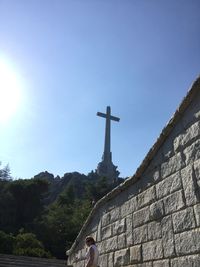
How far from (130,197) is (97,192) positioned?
30.5 meters

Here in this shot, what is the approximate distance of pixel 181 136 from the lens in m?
4.12

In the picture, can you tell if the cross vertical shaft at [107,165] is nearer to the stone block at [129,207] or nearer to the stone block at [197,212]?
the stone block at [129,207]

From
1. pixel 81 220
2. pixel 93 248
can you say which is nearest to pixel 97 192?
pixel 81 220

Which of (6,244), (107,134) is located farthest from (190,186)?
(107,134)

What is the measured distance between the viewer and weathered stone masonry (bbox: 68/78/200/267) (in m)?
3.62

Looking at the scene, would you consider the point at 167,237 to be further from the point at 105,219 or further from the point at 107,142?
the point at 107,142

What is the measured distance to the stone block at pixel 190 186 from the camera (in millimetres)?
3570

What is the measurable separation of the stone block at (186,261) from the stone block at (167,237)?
4.0 inches

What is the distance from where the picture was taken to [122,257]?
16.7 ft

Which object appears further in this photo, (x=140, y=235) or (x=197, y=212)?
(x=140, y=235)

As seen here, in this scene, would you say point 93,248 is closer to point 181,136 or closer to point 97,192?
point 181,136

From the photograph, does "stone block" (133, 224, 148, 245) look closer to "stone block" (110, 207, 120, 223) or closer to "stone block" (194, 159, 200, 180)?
"stone block" (110, 207, 120, 223)

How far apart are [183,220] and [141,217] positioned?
114 cm

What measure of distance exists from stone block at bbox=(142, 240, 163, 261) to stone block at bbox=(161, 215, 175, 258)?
131 millimetres
